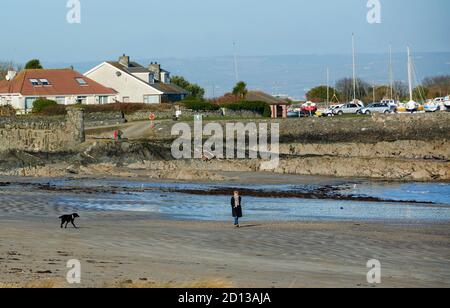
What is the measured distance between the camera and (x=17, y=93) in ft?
265

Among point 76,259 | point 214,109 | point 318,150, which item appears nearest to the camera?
point 76,259

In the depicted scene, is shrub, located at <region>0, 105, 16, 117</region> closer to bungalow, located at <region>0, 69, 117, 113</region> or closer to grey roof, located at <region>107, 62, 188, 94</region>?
bungalow, located at <region>0, 69, 117, 113</region>

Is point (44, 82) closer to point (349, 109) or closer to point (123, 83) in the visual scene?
point (123, 83)

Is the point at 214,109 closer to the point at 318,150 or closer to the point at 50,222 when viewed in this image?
the point at 318,150

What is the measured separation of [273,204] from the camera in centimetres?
3609

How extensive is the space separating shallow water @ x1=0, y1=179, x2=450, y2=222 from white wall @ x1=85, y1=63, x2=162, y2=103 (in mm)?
47344

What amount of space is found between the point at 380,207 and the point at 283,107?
156 feet

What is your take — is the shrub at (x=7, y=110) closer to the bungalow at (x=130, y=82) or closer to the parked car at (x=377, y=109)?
the bungalow at (x=130, y=82)

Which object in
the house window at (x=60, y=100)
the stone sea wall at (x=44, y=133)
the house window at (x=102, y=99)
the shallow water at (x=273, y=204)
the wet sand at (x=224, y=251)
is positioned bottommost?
the wet sand at (x=224, y=251)

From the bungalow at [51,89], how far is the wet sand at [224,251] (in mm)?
52371

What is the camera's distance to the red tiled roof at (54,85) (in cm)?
8206

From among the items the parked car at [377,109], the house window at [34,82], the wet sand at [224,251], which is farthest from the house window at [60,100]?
the wet sand at [224,251]

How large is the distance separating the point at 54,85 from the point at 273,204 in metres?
51.2
